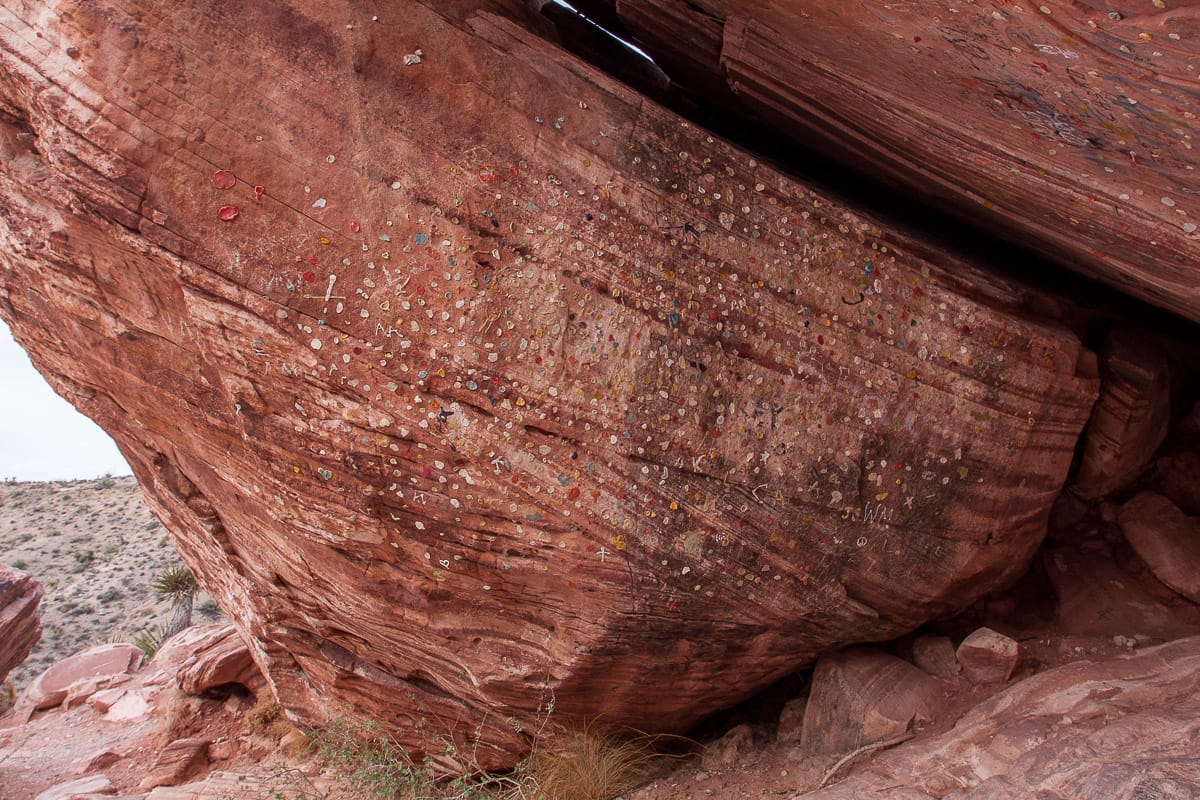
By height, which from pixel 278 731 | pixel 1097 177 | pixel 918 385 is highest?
pixel 1097 177

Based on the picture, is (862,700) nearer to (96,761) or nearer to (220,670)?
(220,670)

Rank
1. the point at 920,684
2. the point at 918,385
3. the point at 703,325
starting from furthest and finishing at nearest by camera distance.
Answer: the point at 920,684 < the point at 918,385 < the point at 703,325

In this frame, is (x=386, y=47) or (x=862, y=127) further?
(x=862, y=127)

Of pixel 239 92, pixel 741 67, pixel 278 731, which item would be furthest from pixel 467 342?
pixel 278 731

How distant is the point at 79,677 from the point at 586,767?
26.6ft

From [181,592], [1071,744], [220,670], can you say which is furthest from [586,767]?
[181,592]

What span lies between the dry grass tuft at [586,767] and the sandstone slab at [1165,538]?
3.45m

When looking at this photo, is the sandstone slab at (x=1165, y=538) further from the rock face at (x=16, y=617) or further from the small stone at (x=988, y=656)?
the rock face at (x=16, y=617)

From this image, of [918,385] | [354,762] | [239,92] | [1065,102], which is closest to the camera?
[1065,102]

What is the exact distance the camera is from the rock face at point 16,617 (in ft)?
33.6

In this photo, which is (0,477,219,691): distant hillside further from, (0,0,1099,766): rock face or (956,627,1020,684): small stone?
(956,627,1020,684): small stone

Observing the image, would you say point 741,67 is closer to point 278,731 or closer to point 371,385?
point 371,385

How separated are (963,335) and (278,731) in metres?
6.57

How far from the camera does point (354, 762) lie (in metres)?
5.91
